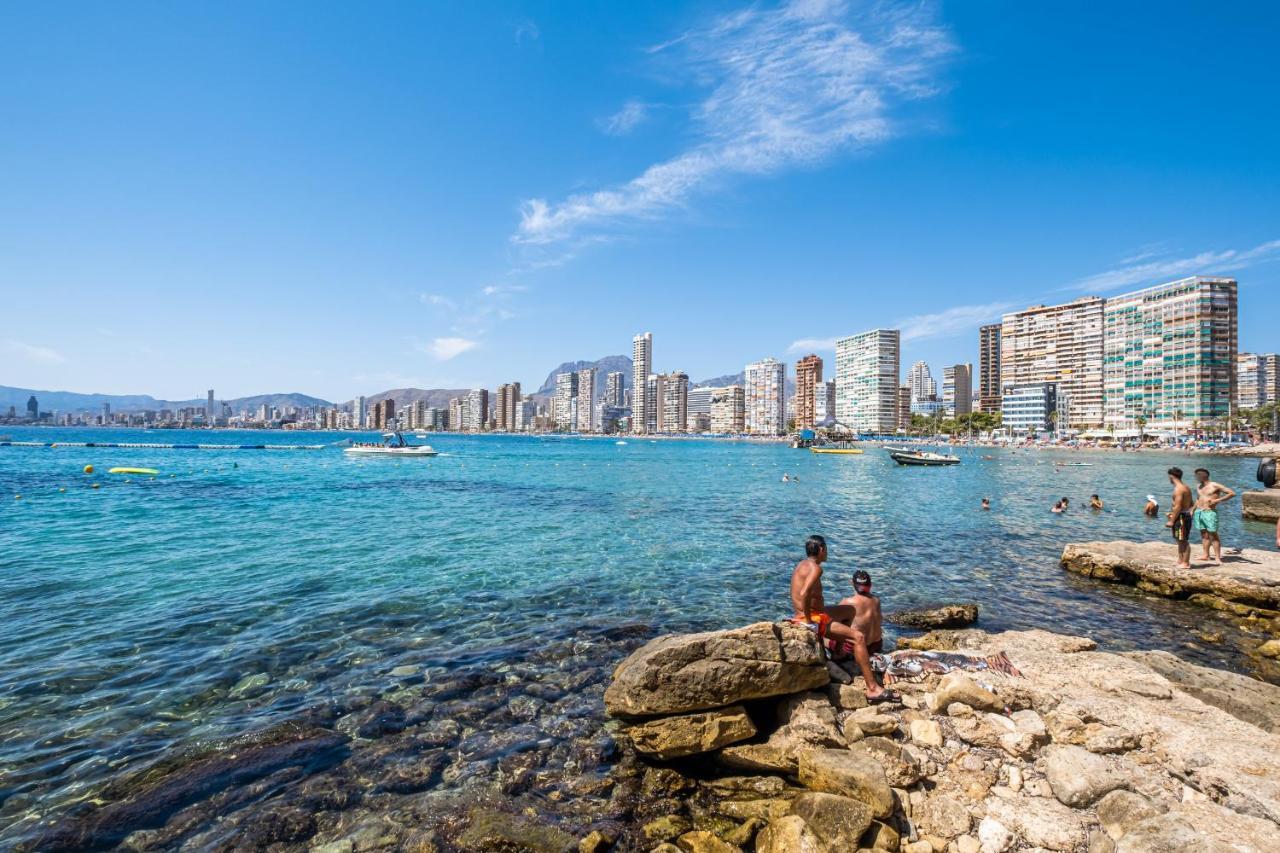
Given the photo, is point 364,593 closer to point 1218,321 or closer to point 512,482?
point 512,482

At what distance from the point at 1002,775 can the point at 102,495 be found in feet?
153

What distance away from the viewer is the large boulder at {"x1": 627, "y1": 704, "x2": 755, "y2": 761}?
723cm

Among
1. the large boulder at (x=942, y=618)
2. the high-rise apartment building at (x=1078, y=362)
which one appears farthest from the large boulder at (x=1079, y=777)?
the high-rise apartment building at (x=1078, y=362)

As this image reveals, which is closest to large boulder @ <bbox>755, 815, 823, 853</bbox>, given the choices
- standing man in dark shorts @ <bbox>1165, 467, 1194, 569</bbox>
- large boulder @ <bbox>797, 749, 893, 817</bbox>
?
large boulder @ <bbox>797, 749, 893, 817</bbox>

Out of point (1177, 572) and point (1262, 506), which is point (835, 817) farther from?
point (1262, 506)

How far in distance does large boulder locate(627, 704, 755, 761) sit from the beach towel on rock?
9.57ft

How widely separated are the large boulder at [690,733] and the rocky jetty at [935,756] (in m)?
0.02

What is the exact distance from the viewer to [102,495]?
35.2 m

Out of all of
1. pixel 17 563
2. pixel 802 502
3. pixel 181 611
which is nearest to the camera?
pixel 181 611

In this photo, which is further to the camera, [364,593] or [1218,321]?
[1218,321]

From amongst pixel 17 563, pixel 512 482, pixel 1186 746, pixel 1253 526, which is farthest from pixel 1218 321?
pixel 17 563

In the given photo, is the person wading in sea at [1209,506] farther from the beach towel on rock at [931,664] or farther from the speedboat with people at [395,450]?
the speedboat with people at [395,450]

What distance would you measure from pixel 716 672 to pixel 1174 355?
203398 mm

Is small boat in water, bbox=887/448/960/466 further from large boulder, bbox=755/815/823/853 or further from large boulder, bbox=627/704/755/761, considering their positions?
large boulder, bbox=755/815/823/853
